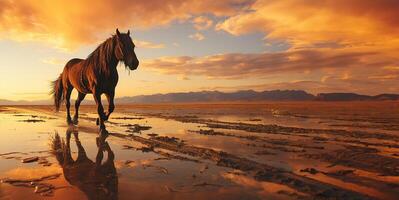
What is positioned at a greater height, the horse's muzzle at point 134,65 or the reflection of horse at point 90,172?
the horse's muzzle at point 134,65

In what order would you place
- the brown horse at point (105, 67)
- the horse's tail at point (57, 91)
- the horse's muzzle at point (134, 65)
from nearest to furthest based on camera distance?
the horse's muzzle at point (134, 65)
the brown horse at point (105, 67)
the horse's tail at point (57, 91)

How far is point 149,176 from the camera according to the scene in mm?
5336

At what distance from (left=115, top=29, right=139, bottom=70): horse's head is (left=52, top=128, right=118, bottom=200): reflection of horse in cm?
326

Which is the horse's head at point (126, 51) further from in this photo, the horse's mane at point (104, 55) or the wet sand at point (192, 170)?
the wet sand at point (192, 170)

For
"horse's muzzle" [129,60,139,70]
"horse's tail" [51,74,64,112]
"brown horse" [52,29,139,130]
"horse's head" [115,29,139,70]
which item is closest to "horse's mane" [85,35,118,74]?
"brown horse" [52,29,139,130]

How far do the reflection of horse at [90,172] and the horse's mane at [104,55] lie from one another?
3.83 meters

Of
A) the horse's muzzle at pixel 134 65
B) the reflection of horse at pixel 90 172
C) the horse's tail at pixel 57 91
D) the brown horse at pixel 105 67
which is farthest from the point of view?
the horse's tail at pixel 57 91

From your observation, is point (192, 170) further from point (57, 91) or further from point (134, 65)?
point (57, 91)

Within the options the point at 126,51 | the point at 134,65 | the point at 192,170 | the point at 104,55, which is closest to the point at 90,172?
the point at 192,170

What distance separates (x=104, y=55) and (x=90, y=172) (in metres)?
6.62

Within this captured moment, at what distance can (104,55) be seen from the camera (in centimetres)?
1151

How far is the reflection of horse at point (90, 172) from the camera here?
4.46m

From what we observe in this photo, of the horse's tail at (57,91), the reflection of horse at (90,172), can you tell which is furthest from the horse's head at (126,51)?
the horse's tail at (57,91)

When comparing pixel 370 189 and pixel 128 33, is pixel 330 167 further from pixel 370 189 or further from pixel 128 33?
pixel 128 33
